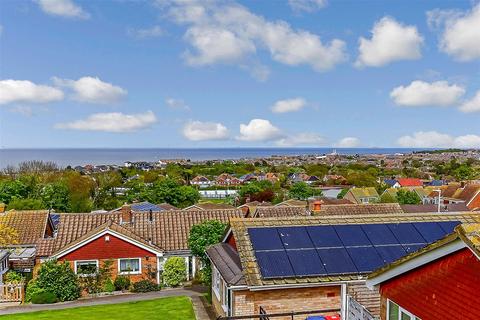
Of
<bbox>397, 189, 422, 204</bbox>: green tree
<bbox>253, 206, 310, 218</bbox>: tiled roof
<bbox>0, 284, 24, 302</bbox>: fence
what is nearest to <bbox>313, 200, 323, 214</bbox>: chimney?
<bbox>253, 206, 310, 218</bbox>: tiled roof

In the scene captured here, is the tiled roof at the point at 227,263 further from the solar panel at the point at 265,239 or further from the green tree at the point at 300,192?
the green tree at the point at 300,192

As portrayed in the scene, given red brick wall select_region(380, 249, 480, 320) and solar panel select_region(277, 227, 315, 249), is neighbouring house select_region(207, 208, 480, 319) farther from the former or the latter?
red brick wall select_region(380, 249, 480, 320)

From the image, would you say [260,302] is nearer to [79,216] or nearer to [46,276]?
[46,276]

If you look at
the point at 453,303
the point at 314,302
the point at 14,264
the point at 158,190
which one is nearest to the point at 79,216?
the point at 14,264

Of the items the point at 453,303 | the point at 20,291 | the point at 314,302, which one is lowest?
the point at 20,291

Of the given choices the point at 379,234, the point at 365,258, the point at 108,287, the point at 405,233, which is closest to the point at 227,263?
the point at 365,258

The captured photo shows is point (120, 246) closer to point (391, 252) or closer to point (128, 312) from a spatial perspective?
point (128, 312)

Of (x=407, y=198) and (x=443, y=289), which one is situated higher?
(x=443, y=289)
